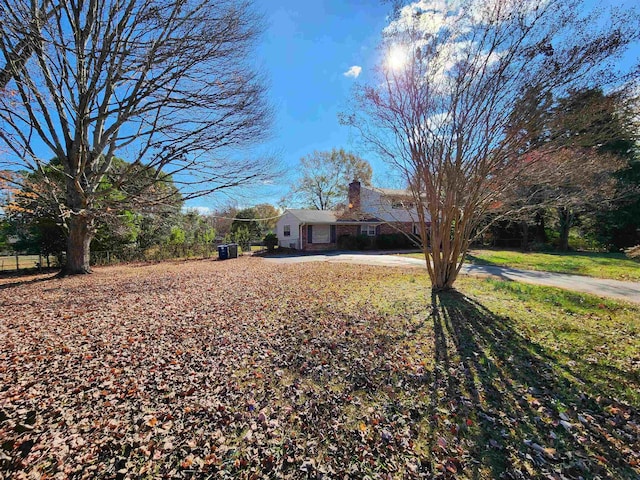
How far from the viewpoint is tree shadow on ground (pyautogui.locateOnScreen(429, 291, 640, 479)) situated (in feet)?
6.84

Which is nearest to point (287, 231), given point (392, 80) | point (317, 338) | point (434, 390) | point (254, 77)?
point (254, 77)

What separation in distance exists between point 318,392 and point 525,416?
2000 mm

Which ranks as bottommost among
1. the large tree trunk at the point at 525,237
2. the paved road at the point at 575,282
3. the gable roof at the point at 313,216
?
the paved road at the point at 575,282

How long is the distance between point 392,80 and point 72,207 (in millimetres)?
10632

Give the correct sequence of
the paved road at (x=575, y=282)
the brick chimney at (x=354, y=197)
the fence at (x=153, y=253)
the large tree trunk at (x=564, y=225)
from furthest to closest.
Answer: the brick chimney at (x=354, y=197) → the large tree trunk at (x=564, y=225) → the fence at (x=153, y=253) → the paved road at (x=575, y=282)

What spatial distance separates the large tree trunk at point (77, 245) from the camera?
9789 millimetres

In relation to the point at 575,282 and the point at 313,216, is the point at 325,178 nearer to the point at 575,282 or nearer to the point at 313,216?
the point at 313,216

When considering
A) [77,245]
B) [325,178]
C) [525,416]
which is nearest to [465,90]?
[525,416]

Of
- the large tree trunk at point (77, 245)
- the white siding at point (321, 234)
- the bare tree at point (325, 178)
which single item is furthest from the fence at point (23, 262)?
the bare tree at point (325, 178)

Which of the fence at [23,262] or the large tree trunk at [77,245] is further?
the fence at [23,262]

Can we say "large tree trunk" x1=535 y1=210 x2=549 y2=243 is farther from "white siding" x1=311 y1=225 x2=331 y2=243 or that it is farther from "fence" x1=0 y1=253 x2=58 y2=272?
"fence" x1=0 y1=253 x2=58 y2=272

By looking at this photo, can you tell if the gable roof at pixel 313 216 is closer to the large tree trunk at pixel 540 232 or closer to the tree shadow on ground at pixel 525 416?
the large tree trunk at pixel 540 232

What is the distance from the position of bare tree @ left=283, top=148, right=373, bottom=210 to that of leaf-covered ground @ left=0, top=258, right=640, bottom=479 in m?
27.0

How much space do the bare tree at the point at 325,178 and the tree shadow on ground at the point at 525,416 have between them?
27821mm
